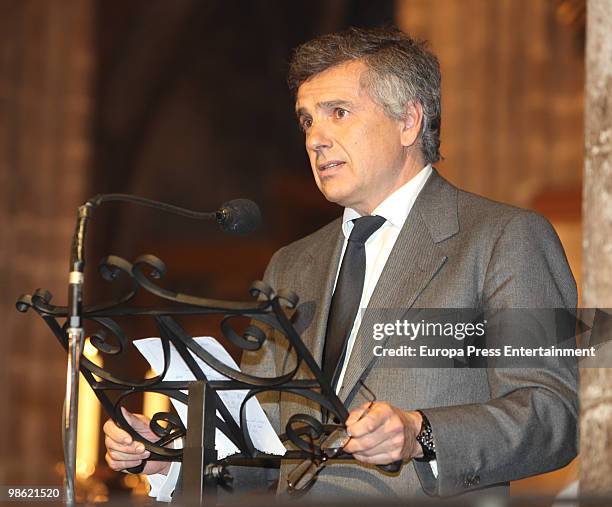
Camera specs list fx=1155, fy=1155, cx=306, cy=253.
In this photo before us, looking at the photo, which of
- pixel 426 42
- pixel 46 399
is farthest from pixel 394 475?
pixel 46 399

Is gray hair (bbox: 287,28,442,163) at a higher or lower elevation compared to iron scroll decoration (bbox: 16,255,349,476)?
higher

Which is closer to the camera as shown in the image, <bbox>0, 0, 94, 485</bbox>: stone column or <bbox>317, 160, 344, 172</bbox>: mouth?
<bbox>317, 160, 344, 172</bbox>: mouth

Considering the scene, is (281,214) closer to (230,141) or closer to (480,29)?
(230,141)

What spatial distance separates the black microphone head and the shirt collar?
32.0 inches

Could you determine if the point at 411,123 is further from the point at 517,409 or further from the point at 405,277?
the point at 517,409

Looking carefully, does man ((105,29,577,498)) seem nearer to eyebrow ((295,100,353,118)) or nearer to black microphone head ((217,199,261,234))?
eyebrow ((295,100,353,118))

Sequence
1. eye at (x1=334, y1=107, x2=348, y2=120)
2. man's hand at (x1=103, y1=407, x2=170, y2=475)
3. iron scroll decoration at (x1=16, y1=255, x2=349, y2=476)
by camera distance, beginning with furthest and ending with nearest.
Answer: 1. eye at (x1=334, y1=107, x2=348, y2=120)
2. man's hand at (x1=103, y1=407, x2=170, y2=475)
3. iron scroll decoration at (x1=16, y1=255, x2=349, y2=476)

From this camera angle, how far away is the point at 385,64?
11.2ft

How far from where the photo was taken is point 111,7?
12375 mm

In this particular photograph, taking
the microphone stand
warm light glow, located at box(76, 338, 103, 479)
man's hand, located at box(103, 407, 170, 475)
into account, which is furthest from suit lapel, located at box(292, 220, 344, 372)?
warm light glow, located at box(76, 338, 103, 479)

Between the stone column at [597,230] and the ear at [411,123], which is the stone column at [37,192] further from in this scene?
the stone column at [597,230]

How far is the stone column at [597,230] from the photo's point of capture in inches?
115

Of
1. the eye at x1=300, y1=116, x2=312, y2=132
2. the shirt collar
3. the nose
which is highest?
the eye at x1=300, y1=116, x2=312, y2=132

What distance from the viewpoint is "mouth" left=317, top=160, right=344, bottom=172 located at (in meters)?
3.32
